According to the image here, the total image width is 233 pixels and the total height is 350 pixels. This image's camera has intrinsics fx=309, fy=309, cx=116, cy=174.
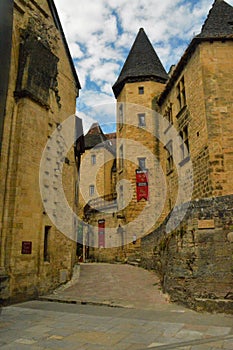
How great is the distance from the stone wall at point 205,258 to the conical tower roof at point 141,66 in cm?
1650

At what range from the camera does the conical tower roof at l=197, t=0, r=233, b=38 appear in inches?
546

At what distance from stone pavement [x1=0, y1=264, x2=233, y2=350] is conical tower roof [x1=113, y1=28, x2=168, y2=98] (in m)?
16.7

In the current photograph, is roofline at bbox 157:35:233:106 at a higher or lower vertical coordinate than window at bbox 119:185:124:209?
higher

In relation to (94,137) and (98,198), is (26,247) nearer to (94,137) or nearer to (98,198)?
(98,198)

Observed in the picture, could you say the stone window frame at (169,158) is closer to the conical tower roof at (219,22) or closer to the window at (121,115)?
the window at (121,115)

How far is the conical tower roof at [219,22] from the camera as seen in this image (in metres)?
13.9

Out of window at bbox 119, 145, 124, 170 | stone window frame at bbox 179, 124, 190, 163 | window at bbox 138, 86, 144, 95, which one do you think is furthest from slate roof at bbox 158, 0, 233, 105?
window at bbox 119, 145, 124, 170

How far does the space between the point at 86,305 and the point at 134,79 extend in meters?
17.9

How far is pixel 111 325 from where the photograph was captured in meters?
6.18

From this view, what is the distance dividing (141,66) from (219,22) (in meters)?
9.41

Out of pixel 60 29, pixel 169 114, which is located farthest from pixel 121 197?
pixel 60 29

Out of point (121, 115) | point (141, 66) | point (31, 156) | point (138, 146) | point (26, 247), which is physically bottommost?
point (26, 247)

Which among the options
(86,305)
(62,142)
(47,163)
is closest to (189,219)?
(86,305)

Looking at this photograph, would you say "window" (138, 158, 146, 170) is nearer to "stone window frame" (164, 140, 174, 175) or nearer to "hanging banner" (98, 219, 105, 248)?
"stone window frame" (164, 140, 174, 175)
